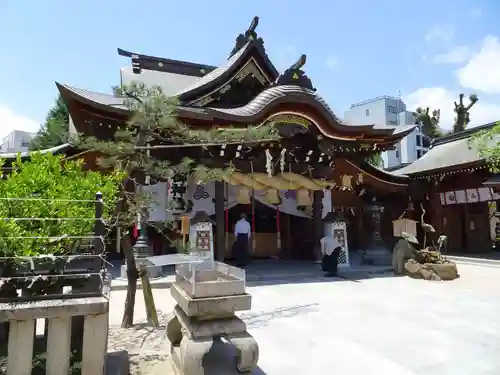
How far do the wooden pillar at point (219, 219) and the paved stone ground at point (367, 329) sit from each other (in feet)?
7.24

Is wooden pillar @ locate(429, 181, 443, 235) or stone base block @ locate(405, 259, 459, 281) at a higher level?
wooden pillar @ locate(429, 181, 443, 235)

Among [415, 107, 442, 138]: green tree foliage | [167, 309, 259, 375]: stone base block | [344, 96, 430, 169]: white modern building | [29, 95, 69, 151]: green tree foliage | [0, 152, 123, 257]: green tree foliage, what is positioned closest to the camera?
[0, 152, 123, 257]: green tree foliage

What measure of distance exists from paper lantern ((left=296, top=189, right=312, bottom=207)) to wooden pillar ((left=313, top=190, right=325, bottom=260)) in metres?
0.23

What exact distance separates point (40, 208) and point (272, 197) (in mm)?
9253

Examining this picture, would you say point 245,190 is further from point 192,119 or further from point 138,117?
point 138,117

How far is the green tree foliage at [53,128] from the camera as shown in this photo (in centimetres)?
2520

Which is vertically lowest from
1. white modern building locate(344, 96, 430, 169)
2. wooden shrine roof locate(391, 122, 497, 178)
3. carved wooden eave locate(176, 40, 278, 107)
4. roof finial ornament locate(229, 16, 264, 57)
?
wooden shrine roof locate(391, 122, 497, 178)

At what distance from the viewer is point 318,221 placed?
12633mm

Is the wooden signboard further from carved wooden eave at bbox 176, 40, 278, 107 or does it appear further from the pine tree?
the pine tree

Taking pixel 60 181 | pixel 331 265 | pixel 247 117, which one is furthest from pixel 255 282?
pixel 60 181

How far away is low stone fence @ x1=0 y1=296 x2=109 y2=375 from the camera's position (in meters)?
2.91

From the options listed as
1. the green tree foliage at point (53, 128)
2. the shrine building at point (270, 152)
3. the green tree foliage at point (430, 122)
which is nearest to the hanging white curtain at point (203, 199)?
the shrine building at point (270, 152)

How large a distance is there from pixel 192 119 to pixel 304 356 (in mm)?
7703

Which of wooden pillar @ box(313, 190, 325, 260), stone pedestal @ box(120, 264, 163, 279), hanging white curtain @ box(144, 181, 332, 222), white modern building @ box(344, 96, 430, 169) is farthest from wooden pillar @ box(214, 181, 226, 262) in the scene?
white modern building @ box(344, 96, 430, 169)
